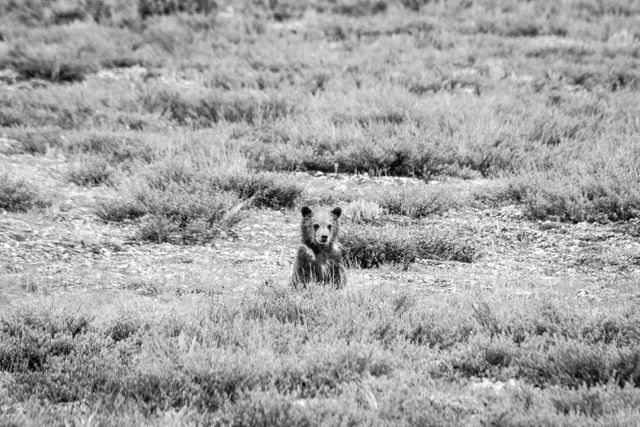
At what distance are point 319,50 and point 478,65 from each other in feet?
13.1

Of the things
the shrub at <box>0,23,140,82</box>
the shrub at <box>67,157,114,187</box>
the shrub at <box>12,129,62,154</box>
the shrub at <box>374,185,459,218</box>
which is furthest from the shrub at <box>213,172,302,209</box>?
the shrub at <box>0,23,140,82</box>

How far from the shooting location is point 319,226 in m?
7.31

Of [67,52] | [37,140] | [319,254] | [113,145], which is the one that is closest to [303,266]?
[319,254]

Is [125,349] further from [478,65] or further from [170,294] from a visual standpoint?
[478,65]

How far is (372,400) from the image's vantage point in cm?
499

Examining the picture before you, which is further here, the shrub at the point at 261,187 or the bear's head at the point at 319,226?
the shrub at the point at 261,187

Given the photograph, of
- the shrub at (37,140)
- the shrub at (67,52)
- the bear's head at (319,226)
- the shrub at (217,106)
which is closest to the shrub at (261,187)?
the shrub at (217,106)

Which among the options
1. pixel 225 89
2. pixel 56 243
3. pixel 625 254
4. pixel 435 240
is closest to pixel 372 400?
pixel 435 240

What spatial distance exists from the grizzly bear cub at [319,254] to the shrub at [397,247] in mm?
1281

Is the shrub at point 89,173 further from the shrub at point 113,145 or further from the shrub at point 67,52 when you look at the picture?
the shrub at point 67,52

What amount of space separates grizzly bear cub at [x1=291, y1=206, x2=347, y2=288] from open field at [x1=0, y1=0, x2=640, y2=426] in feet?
1.22

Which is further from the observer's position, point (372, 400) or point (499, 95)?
point (499, 95)

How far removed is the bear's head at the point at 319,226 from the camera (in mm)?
7180

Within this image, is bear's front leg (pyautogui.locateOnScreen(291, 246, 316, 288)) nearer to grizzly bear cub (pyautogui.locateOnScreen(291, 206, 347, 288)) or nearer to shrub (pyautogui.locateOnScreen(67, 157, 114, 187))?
grizzly bear cub (pyautogui.locateOnScreen(291, 206, 347, 288))
